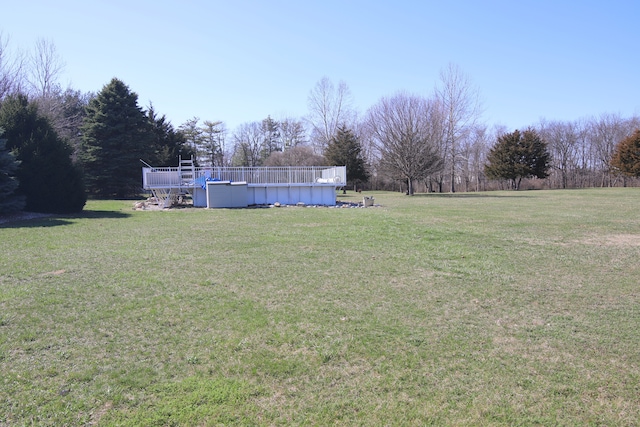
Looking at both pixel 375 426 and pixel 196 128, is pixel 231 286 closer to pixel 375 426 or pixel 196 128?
pixel 375 426

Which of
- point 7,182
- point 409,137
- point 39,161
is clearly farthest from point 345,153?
point 7,182

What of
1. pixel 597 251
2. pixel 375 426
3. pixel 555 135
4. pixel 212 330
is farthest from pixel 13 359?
pixel 555 135

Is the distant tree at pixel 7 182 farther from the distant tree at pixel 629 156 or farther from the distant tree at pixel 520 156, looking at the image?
the distant tree at pixel 629 156

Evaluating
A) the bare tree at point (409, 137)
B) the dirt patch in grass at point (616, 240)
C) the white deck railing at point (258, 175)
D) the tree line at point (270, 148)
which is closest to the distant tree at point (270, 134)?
the tree line at point (270, 148)

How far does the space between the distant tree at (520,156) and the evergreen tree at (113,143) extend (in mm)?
33553

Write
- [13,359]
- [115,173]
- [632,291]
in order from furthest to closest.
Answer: [115,173], [632,291], [13,359]

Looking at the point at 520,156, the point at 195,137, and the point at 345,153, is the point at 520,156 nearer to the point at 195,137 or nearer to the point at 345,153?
the point at 345,153

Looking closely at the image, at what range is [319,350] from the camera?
3.75 metres

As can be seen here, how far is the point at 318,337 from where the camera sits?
13.3ft

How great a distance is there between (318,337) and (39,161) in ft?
53.8

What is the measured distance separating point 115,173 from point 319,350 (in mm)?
31912

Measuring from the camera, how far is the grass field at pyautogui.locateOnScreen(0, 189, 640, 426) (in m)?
2.86

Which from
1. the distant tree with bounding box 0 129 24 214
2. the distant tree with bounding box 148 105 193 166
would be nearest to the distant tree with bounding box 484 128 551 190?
the distant tree with bounding box 148 105 193 166

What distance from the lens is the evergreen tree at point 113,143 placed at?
103 ft
